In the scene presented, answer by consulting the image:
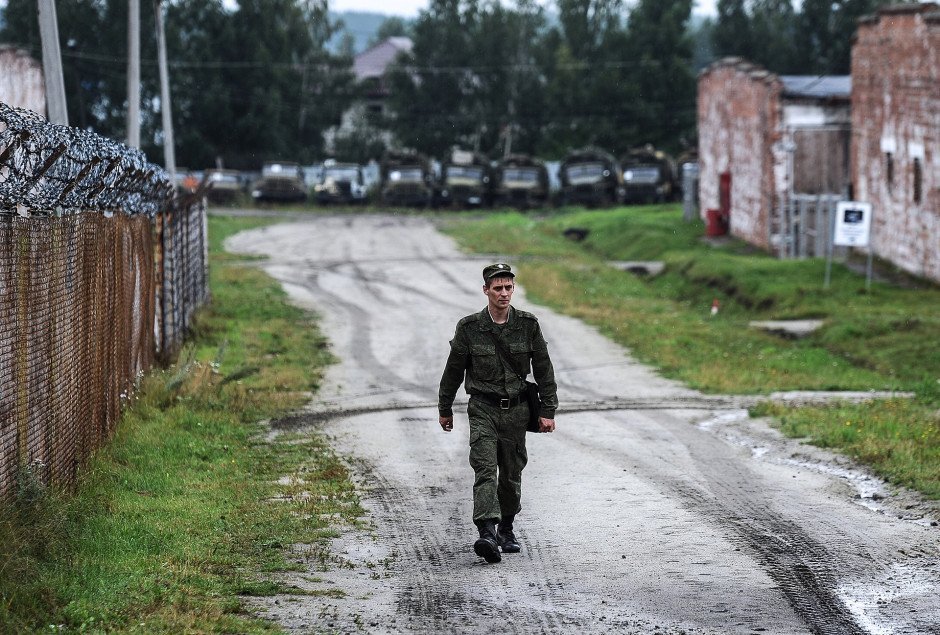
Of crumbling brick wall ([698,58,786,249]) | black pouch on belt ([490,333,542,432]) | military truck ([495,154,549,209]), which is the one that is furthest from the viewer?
military truck ([495,154,549,209])

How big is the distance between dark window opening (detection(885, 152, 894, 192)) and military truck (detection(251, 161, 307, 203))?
3736cm

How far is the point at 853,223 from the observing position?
26.2 metres

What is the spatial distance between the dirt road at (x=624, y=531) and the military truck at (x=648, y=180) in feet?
137

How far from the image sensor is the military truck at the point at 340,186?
64.0 metres

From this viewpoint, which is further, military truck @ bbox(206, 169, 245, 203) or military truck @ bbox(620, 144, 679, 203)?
military truck @ bbox(206, 169, 245, 203)

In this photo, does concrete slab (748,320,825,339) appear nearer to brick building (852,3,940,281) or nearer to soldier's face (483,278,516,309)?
brick building (852,3,940,281)

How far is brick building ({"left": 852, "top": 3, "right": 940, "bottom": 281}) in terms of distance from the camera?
2758 cm

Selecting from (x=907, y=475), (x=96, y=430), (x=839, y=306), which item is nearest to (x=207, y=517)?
(x=96, y=430)

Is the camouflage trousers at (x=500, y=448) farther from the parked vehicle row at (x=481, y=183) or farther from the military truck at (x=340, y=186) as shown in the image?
the military truck at (x=340, y=186)

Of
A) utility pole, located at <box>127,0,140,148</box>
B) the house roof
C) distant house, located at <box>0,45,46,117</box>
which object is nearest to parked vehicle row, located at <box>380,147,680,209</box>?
distant house, located at <box>0,45,46,117</box>

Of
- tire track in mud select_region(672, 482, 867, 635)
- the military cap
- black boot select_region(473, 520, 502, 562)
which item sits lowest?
tire track in mud select_region(672, 482, 867, 635)

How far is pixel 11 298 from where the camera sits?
862cm

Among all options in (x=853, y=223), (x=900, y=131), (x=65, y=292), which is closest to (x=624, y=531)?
(x=65, y=292)

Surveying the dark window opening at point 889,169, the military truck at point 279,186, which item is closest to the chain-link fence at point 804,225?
the dark window opening at point 889,169
